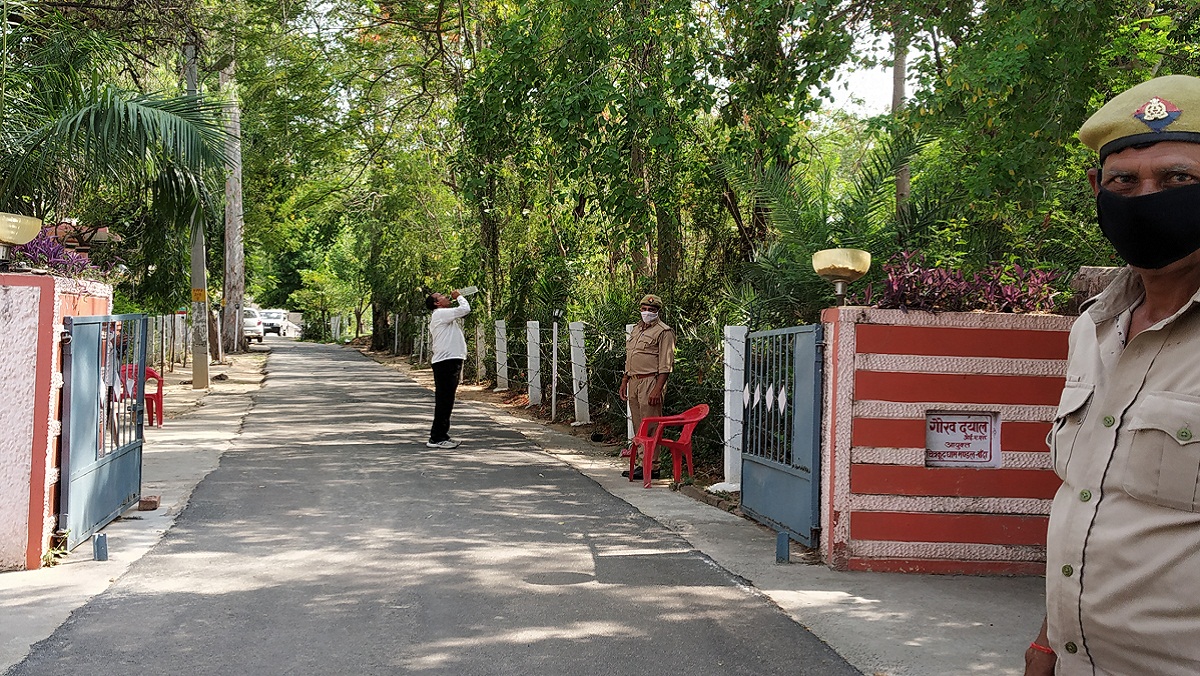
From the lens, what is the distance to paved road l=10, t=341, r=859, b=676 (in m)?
5.10

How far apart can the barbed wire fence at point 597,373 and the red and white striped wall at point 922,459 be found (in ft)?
7.66

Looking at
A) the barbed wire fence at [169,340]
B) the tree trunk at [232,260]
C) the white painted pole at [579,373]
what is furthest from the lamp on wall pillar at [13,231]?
the tree trunk at [232,260]

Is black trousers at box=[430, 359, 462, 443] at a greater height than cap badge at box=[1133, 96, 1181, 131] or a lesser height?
lesser

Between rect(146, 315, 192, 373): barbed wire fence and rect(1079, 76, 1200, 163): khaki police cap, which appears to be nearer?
rect(1079, 76, 1200, 163): khaki police cap

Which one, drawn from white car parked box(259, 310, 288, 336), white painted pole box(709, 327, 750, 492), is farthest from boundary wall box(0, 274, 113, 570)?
white car parked box(259, 310, 288, 336)

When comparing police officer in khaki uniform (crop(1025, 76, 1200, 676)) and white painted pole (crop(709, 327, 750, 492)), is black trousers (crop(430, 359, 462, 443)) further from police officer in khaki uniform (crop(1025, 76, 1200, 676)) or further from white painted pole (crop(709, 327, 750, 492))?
police officer in khaki uniform (crop(1025, 76, 1200, 676))

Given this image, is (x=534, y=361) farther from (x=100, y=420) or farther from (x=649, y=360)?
(x=100, y=420)

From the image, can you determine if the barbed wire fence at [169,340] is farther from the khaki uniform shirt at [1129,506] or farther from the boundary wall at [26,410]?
the khaki uniform shirt at [1129,506]

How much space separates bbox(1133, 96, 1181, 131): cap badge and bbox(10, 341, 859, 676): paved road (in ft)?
11.2

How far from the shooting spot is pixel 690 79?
12.0m

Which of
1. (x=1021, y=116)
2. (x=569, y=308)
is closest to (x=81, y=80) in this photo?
(x=569, y=308)

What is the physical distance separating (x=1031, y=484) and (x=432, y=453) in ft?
24.5

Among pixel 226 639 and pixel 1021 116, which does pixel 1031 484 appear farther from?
pixel 226 639

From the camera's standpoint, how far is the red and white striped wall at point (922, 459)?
7.12 metres
